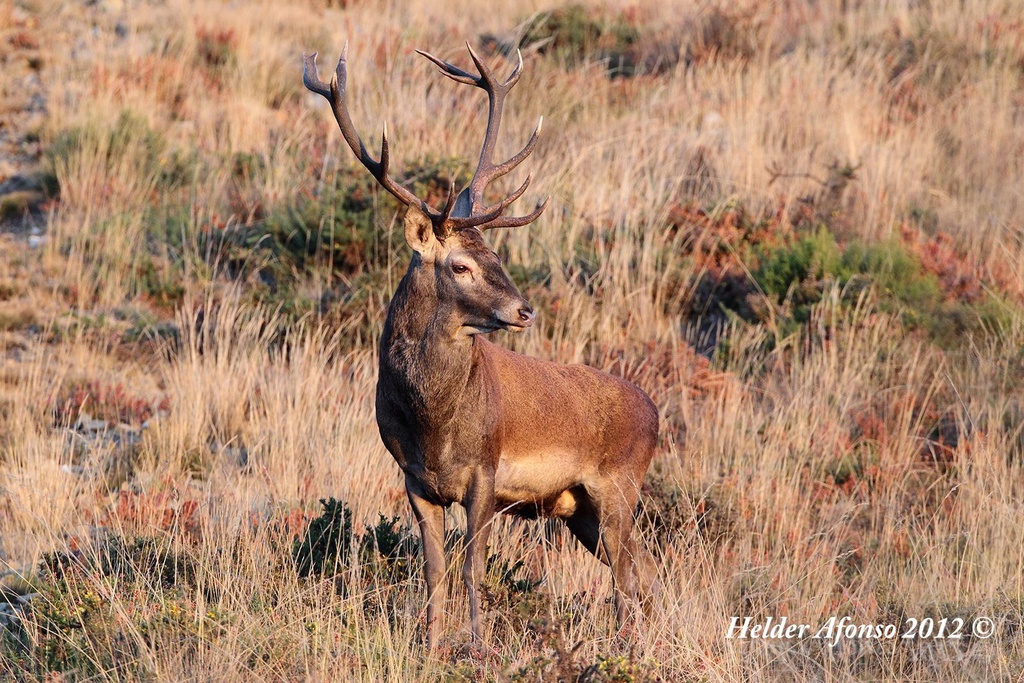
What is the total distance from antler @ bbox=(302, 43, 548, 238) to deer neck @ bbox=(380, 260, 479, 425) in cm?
26

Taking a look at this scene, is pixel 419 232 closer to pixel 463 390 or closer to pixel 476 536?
pixel 463 390

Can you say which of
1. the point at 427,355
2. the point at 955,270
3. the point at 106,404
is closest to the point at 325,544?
the point at 427,355

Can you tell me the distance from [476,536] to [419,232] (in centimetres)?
134

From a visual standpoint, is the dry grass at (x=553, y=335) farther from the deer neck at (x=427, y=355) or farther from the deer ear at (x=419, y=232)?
the deer ear at (x=419, y=232)

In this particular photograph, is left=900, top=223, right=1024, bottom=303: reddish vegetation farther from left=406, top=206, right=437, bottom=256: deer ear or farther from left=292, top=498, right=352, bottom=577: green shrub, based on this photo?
left=406, top=206, right=437, bottom=256: deer ear

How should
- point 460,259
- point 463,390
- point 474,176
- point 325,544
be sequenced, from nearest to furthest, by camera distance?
1. point 460,259
2. point 463,390
3. point 474,176
4. point 325,544

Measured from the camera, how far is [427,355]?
533 centimetres

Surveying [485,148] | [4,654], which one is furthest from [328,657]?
[485,148]

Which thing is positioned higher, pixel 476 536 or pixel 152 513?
pixel 476 536

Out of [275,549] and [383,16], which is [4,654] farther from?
[383,16]

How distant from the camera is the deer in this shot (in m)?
5.31

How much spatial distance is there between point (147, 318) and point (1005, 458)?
21.1ft

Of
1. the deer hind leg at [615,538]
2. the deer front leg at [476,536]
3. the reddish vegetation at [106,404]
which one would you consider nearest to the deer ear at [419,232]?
the deer front leg at [476,536]

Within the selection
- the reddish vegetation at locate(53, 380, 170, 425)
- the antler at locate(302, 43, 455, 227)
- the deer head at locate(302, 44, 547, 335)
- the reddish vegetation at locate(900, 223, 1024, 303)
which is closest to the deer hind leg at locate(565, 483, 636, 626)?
the deer head at locate(302, 44, 547, 335)
